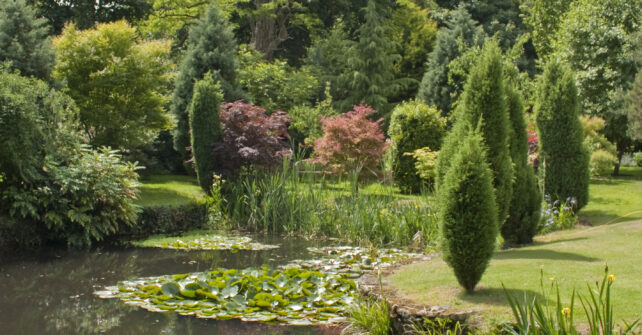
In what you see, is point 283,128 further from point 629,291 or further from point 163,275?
point 629,291

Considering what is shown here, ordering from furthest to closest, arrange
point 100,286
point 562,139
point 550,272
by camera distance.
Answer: point 562,139, point 100,286, point 550,272

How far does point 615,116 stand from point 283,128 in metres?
11.8

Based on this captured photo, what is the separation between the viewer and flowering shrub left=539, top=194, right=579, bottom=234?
396 inches

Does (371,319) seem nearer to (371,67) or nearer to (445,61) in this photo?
(445,61)

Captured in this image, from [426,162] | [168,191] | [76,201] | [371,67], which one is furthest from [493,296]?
[371,67]

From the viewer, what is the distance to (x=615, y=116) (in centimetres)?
1919

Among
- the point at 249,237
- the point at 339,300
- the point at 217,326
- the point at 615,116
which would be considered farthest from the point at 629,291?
the point at 615,116

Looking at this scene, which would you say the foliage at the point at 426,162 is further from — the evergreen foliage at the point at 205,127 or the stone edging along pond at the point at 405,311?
the stone edging along pond at the point at 405,311

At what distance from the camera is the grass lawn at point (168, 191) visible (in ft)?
40.9

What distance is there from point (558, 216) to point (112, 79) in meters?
9.72

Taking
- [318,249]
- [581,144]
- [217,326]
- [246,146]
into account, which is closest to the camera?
[217,326]

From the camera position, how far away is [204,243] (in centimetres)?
1038

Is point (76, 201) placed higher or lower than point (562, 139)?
lower

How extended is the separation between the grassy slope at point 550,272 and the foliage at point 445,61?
11820 millimetres
